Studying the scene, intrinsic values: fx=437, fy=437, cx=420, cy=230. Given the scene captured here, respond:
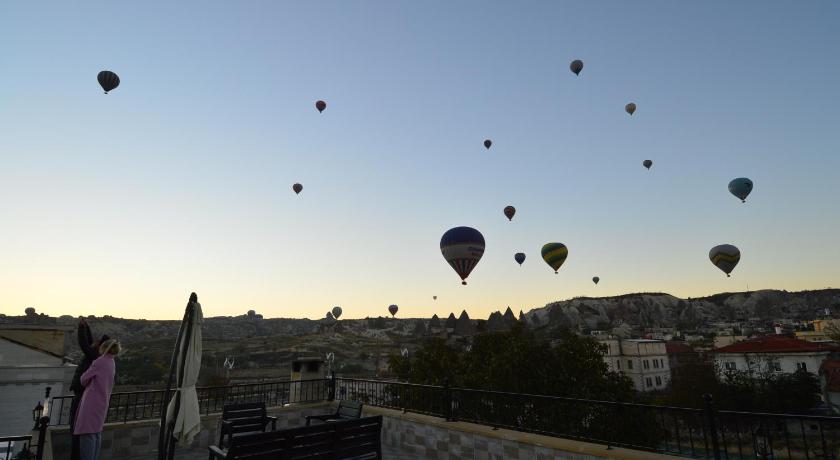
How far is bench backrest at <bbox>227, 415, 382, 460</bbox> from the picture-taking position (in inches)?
214

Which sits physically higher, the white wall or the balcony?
the balcony

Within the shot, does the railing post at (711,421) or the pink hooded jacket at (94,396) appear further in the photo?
the pink hooded jacket at (94,396)

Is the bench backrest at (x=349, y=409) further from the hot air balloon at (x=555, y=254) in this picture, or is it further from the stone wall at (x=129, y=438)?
the hot air balloon at (x=555, y=254)

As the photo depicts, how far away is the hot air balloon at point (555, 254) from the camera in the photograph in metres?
38.8

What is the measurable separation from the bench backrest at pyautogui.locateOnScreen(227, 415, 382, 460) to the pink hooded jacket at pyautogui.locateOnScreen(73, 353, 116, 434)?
2.62 metres

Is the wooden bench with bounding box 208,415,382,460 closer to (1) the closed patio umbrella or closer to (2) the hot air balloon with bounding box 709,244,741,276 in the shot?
(1) the closed patio umbrella

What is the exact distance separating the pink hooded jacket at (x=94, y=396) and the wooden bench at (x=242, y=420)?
212 cm

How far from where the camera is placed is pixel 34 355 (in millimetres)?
26000

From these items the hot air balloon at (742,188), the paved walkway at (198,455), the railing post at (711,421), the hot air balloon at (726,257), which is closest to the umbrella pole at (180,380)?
the paved walkway at (198,455)

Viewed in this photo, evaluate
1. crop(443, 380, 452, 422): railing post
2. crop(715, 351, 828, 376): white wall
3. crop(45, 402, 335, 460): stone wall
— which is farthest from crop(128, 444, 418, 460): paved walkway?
crop(715, 351, 828, 376): white wall

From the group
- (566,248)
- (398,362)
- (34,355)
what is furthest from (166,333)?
(566,248)

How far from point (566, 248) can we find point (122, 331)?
166 meters

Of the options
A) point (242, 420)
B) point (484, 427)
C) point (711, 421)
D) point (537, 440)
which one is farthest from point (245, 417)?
point (711, 421)

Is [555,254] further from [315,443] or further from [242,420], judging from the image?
[315,443]
